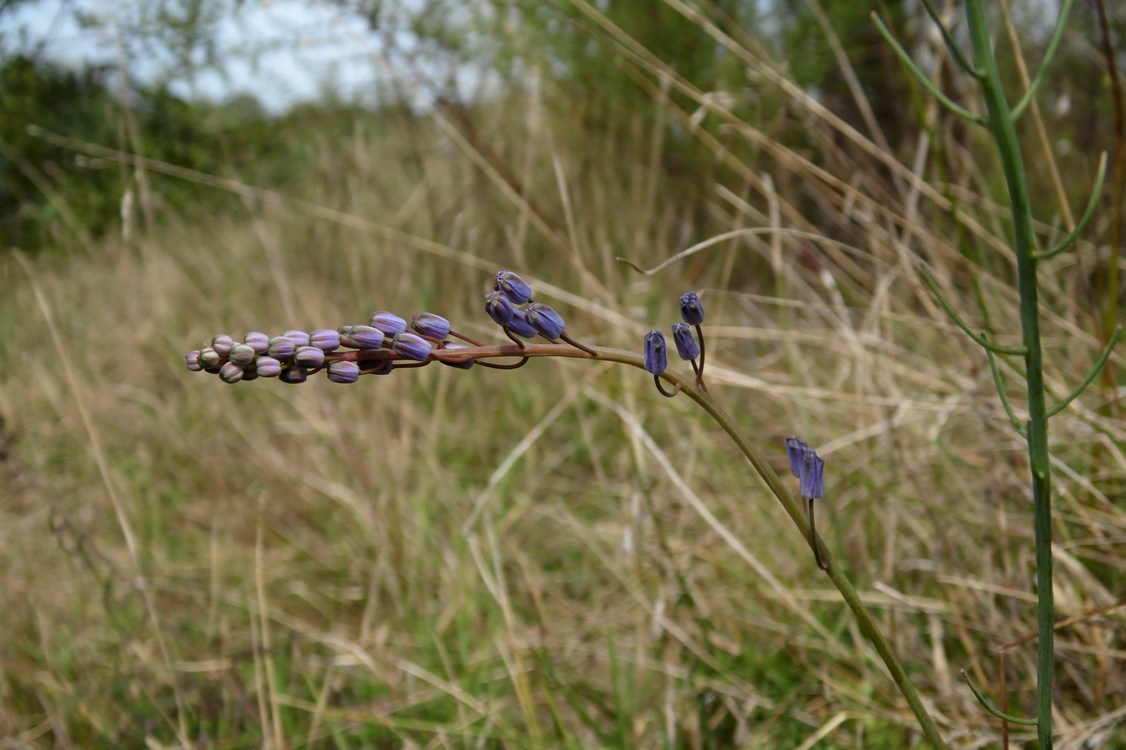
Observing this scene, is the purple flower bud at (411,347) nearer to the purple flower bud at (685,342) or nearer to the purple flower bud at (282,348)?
the purple flower bud at (282,348)

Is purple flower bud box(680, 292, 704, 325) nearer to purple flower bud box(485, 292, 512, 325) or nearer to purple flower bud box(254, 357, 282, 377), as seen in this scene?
purple flower bud box(485, 292, 512, 325)

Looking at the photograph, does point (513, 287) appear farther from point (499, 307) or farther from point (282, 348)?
point (282, 348)

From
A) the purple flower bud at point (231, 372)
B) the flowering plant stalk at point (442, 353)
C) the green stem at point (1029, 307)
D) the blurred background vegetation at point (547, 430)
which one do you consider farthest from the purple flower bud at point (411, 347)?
the blurred background vegetation at point (547, 430)

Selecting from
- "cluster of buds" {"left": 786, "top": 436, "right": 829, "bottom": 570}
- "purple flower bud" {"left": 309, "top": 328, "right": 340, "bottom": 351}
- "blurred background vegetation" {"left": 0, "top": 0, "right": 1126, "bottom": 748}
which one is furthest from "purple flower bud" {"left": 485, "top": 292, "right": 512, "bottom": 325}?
"blurred background vegetation" {"left": 0, "top": 0, "right": 1126, "bottom": 748}

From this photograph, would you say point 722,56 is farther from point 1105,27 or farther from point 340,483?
point 1105,27

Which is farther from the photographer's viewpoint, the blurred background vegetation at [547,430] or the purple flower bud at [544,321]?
the blurred background vegetation at [547,430]

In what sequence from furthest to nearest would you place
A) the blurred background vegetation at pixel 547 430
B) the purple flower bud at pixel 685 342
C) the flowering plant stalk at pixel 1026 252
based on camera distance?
the blurred background vegetation at pixel 547 430 → the purple flower bud at pixel 685 342 → the flowering plant stalk at pixel 1026 252
